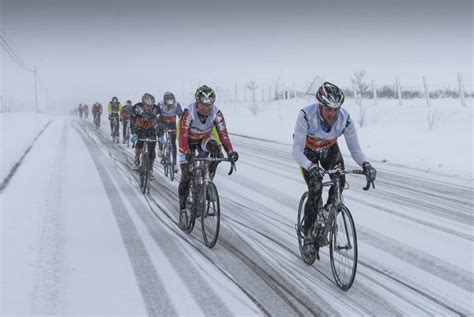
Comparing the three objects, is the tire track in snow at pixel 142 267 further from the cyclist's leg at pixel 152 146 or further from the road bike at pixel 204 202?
the cyclist's leg at pixel 152 146

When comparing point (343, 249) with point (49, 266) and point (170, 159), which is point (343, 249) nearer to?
point (49, 266)

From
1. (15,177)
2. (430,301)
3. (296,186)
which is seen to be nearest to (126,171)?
(15,177)

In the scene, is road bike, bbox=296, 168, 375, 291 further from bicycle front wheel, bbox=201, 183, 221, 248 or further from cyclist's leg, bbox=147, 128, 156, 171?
cyclist's leg, bbox=147, 128, 156, 171

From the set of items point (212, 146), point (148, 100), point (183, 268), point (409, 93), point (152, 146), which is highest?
point (409, 93)

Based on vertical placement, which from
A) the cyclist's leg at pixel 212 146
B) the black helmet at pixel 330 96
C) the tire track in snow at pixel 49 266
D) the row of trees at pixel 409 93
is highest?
the row of trees at pixel 409 93

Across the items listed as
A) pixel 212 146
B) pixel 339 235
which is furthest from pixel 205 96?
pixel 339 235

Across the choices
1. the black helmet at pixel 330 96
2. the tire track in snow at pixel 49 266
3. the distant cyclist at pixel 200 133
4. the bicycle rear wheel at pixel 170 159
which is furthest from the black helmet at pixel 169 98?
the black helmet at pixel 330 96

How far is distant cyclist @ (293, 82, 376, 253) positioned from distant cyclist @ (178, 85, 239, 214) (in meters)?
1.38

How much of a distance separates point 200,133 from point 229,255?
215 cm

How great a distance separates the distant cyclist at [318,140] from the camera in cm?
504

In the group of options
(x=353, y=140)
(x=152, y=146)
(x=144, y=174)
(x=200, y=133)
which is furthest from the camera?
(x=152, y=146)

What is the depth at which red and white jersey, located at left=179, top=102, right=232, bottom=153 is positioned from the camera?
22.2 ft

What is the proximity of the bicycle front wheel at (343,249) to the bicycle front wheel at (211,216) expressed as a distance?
5.76 ft

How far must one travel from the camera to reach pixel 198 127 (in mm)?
7066
